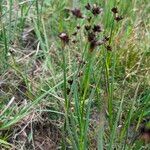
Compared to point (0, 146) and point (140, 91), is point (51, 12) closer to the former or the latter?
point (140, 91)

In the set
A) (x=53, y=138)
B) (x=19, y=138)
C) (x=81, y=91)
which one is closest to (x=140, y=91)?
(x=81, y=91)

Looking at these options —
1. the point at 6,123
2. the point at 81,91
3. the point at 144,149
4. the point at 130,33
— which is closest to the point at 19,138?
the point at 6,123

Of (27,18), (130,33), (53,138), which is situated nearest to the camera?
(53,138)

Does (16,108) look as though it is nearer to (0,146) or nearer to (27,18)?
(0,146)

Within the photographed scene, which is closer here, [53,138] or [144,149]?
[144,149]

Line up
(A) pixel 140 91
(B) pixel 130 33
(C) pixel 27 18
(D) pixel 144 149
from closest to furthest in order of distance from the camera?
(D) pixel 144 149 < (A) pixel 140 91 < (B) pixel 130 33 < (C) pixel 27 18

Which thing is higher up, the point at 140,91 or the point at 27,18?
the point at 27,18
